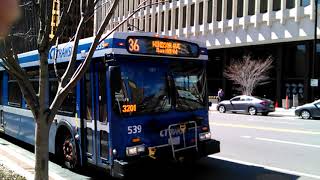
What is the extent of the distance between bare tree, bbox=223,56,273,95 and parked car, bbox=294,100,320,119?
12.4 metres

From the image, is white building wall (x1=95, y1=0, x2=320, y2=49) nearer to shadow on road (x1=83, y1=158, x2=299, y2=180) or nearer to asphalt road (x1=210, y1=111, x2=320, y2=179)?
asphalt road (x1=210, y1=111, x2=320, y2=179)

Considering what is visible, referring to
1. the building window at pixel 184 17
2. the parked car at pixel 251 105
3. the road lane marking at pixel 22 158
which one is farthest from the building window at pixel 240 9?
the road lane marking at pixel 22 158

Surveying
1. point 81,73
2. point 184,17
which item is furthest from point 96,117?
point 184,17

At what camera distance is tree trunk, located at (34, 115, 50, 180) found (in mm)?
5637

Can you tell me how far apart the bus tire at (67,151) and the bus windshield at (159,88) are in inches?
73.9

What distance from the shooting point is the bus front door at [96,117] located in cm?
793

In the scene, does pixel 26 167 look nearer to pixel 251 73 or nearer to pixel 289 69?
pixel 251 73

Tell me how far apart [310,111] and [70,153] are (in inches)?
Answer: 851

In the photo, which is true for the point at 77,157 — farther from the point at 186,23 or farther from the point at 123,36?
the point at 186,23

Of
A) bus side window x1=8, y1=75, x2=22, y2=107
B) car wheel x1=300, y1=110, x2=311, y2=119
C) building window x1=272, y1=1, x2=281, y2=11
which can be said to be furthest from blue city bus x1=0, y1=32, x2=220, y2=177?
building window x1=272, y1=1, x2=281, y2=11

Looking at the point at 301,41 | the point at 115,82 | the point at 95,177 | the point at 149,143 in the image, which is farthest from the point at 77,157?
the point at 301,41

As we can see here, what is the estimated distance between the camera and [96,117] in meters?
8.18

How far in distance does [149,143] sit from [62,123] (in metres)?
2.53

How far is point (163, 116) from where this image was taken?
325 inches
